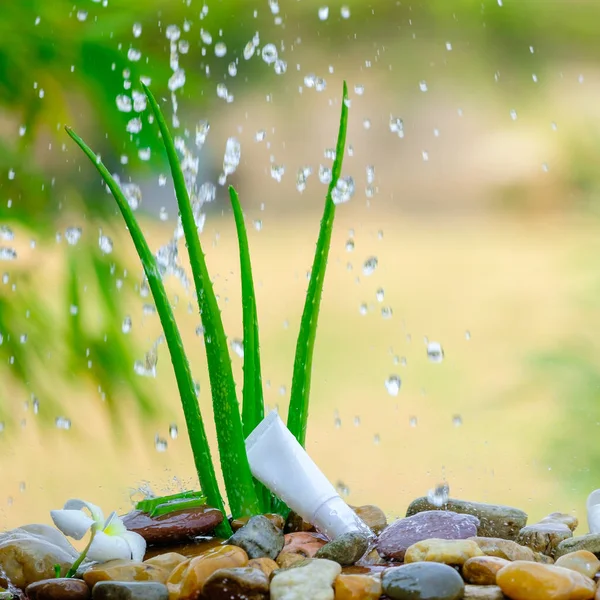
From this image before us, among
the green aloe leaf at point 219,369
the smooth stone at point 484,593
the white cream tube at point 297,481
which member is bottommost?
the smooth stone at point 484,593

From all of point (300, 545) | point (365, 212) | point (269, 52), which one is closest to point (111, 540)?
point (300, 545)

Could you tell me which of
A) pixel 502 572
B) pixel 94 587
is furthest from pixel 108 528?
pixel 502 572

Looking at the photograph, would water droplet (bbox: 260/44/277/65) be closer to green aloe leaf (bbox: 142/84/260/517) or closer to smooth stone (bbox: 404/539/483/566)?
green aloe leaf (bbox: 142/84/260/517)

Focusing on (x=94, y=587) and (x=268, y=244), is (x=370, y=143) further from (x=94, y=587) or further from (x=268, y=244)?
(x=94, y=587)

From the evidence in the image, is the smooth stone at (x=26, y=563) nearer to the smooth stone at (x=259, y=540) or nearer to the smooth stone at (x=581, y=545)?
the smooth stone at (x=259, y=540)

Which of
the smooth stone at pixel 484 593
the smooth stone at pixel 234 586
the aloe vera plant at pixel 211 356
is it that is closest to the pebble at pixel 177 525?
the aloe vera plant at pixel 211 356

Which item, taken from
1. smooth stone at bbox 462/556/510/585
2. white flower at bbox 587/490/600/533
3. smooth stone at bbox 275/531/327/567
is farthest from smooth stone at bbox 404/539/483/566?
white flower at bbox 587/490/600/533
